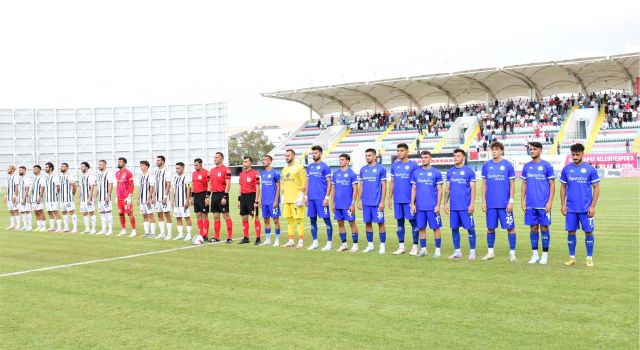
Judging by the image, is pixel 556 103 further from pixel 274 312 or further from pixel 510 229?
pixel 274 312

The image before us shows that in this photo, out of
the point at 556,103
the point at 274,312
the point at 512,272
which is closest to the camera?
the point at 274,312

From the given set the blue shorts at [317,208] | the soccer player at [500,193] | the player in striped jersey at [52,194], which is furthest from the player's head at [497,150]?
the player in striped jersey at [52,194]

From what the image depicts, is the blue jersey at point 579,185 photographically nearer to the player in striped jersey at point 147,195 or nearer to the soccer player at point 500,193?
the soccer player at point 500,193

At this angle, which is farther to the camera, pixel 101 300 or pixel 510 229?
pixel 510 229

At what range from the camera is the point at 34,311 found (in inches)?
275

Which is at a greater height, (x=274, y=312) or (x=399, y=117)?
(x=399, y=117)

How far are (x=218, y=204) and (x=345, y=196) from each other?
126 inches

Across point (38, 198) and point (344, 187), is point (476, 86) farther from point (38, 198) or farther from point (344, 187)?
point (344, 187)

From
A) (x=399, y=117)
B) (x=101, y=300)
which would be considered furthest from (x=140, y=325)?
(x=399, y=117)

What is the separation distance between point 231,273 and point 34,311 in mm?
3008

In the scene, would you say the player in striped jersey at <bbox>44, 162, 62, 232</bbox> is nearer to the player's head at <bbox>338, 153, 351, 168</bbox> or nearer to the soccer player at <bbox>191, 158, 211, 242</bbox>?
the soccer player at <bbox>191, 158, 211, 242</bbox>

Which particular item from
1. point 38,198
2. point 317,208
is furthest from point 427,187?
point 38,198

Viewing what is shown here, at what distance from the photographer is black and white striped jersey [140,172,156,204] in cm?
1459

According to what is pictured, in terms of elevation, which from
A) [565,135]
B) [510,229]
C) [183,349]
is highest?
[565,135]
